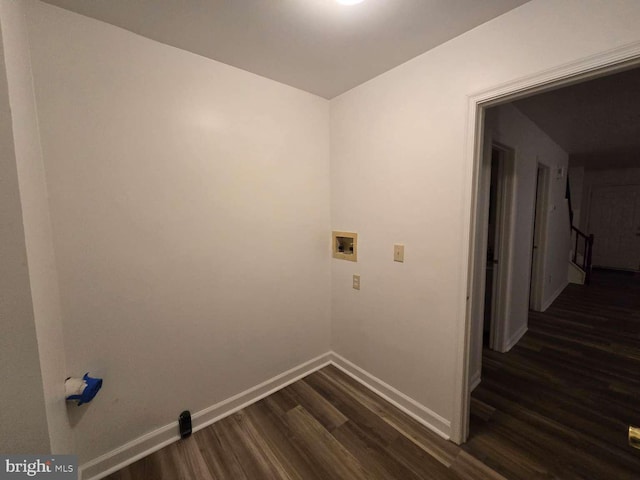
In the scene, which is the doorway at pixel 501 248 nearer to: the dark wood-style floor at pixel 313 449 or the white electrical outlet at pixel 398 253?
the white electrical outlet at pixel 398 253

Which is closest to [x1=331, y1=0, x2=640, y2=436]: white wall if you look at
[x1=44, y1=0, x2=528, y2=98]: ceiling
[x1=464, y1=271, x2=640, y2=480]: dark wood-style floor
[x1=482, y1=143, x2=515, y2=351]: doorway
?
[x1=44, y1=0, x2=528, y2=98]: ceiling

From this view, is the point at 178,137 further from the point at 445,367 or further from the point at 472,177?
the point at 445,367

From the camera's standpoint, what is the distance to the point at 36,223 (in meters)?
0.96

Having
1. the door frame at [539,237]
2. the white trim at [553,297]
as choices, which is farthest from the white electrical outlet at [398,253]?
the white trim at [553,297]

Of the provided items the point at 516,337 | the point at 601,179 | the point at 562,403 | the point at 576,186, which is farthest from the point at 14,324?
the point at 601,179

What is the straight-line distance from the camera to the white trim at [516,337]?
104 inches

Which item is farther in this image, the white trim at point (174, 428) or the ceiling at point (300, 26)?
the white trim at point (174, 428)

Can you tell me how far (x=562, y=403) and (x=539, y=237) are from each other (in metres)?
2.19

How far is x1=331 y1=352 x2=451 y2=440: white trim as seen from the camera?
5.34 feet

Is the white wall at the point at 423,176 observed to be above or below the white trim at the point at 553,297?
above

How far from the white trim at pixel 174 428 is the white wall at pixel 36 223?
9.5 inches

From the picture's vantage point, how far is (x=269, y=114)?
6.11ft

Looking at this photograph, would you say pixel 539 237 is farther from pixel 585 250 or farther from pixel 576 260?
pixel 576 260

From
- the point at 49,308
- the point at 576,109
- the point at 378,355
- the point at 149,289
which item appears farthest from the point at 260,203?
the point at 576,109
